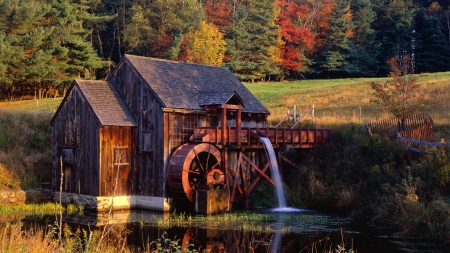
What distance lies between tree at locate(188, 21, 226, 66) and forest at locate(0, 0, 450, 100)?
99 millimetres

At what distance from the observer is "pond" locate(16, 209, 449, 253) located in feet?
49.5

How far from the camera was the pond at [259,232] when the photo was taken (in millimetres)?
15078

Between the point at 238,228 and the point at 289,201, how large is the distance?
6.45 metres

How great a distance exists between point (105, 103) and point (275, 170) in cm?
824

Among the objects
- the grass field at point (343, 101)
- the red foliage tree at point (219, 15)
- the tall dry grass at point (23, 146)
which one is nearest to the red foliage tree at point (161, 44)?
the red foliage tree at point (219, 15)

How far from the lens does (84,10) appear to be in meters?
55.5

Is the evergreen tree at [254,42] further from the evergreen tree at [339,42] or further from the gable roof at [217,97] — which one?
the gable roof at [217,97]

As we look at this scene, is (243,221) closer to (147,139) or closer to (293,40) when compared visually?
(147,139)

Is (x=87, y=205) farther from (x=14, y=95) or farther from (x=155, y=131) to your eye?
(x=14, y=95)

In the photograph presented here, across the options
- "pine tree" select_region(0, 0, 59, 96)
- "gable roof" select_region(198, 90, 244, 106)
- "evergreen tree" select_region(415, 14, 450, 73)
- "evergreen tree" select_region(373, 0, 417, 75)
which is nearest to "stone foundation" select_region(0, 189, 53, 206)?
"gable roof" select_region(198, 90, 244, 106)

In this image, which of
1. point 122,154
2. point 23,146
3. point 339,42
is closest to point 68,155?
point 122,154

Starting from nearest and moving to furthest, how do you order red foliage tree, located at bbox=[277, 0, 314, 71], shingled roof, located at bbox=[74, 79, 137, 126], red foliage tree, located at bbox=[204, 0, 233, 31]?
shingled roof, located at bbox=[74, 79, 137, 126], red foliage tree, located at bbox=[204, 0, 233, 31], red foliage tree, located at bbox=[277, 0, 314, 71]

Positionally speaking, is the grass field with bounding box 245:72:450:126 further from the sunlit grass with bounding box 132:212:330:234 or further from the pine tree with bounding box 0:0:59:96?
the pine tree with bounding box 0:0:59:96

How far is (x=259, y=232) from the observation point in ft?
56.3
